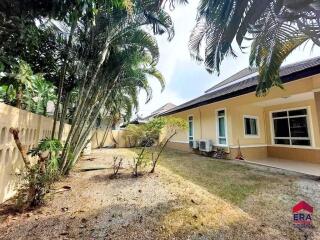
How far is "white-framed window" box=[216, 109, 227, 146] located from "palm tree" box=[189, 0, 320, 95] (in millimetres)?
5747

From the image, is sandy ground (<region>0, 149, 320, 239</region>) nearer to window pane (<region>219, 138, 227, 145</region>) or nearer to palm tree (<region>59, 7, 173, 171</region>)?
palm tree (<region>59, 7, 173, 171</region>)

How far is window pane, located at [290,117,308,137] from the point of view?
10.3 m

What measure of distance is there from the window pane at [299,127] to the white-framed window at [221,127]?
11.3 feet

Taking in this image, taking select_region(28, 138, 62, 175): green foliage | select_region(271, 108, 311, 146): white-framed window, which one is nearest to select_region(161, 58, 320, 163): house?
select_region(271, 108, 311, 146): white-framed window

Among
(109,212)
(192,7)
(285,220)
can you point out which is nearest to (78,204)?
(109,212)

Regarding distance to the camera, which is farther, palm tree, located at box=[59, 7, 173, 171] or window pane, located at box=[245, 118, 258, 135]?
window pane, located at box=[245, 118, 258, 135]

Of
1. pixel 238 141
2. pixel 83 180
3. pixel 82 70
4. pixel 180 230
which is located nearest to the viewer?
pixel 180 230

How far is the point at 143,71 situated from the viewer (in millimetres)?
10578

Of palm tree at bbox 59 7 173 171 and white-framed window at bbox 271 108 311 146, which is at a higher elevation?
palm tree at bbox 59 7 173 171

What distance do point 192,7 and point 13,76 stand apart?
175 inches

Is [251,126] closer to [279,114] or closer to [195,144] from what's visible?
[279,114]

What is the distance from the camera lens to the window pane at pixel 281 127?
11274 millimetres

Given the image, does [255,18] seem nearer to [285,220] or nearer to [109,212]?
[285,220]

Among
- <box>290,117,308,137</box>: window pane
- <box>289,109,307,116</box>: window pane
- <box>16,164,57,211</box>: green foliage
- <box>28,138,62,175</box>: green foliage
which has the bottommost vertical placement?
<box>16,164,57,211</box>: green foliage
